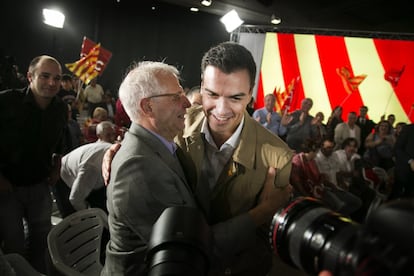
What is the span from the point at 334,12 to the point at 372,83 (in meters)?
1.53

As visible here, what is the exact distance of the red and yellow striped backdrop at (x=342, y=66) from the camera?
6.63m

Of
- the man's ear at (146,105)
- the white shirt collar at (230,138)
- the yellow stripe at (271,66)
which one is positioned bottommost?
the white shirt collar at (230,138)

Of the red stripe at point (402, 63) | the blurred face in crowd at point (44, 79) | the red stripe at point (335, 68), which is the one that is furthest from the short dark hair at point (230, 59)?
the red stripe at point (335, 68)

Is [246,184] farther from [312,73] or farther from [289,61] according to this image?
[289,61]

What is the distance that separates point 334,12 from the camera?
708 centimetres

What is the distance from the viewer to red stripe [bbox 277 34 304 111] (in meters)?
7.83

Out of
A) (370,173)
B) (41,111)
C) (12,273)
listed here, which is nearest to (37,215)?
(41,111)

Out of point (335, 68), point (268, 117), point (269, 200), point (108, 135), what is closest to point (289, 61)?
point (335, 68)

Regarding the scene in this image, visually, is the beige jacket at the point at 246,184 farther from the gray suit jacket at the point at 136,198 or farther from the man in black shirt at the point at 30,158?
the man in black shirt at the point at 30,158

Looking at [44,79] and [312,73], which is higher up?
[312,73]

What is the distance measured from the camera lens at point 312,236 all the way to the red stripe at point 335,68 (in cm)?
684

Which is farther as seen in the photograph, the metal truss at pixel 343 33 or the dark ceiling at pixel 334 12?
the dark ceiling at pixel 334 12

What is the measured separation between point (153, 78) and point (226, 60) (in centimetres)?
25

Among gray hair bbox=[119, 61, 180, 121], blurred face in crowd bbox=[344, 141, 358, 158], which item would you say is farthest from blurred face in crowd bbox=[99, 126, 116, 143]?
blurred face in crowd bbox=[344, 141, 358, 158]
